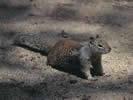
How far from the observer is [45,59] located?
494 cm

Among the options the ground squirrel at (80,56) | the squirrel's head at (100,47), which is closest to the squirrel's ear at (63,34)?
the ground squirrel at (80,56)

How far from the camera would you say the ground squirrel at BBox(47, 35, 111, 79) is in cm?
430

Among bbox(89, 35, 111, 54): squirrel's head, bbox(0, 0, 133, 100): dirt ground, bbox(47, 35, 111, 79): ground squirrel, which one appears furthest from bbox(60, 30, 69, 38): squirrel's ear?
bbox(89, 35, 111, 54): squirrel's head

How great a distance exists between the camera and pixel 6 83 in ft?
14.1

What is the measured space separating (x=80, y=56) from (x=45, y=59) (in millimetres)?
685

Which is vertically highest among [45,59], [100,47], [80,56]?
[100,47]

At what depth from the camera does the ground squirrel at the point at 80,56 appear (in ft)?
14.1

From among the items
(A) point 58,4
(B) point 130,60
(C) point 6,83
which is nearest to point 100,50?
(B) point 130,60

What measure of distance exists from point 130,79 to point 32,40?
1.51 metres

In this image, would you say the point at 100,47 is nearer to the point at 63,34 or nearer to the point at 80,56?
the point at 80,56

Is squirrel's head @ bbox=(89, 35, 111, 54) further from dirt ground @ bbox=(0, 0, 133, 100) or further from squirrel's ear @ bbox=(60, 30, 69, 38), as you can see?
squirrel's ear @ bbox=(60, 30, 69, 38)

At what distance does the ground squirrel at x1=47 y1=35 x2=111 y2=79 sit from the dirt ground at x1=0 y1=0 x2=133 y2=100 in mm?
118

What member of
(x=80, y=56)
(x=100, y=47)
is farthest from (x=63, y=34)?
(x=100, y=47)

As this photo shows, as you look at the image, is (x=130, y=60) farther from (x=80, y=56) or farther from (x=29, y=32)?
(x=29, y=32)
